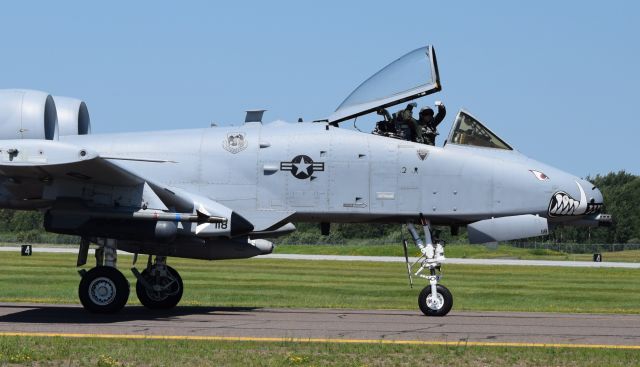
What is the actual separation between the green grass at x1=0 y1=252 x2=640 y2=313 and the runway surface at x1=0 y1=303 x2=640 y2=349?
3.92 meters

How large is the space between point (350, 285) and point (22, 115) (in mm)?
19890

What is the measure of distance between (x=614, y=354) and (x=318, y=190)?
7454 mm

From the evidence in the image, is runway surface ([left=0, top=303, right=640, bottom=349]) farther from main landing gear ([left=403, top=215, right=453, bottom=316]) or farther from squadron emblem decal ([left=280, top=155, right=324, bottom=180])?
squadron emblem decal ([left=280, top=155, right=324, bottom=180])

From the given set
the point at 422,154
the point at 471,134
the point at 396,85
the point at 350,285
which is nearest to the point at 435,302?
the point at 422,154

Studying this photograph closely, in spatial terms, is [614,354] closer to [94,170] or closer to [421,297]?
[421,297]

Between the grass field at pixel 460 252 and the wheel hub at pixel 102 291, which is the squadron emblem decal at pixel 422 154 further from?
the grass field at pixel 460 252

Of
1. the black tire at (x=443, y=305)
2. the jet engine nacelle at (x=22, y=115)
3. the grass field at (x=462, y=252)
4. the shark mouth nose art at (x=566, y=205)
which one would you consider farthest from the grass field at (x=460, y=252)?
the jet engine nacelle at (x=22, y=115)

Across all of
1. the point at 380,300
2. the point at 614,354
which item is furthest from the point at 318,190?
the point at 380,300

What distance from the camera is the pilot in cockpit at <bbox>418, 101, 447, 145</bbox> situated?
65.1 feet

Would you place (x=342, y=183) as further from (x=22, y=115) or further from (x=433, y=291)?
(x=22, y=115)

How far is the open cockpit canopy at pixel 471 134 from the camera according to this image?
19.8m

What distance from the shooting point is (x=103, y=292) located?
18.7 m

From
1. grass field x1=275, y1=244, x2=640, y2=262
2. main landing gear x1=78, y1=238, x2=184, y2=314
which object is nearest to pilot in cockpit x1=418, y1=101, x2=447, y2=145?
main landing gear x1=78, y1=238, x2=184, y2=314

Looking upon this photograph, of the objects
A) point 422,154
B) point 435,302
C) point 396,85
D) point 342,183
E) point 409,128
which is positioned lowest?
point 435,302
